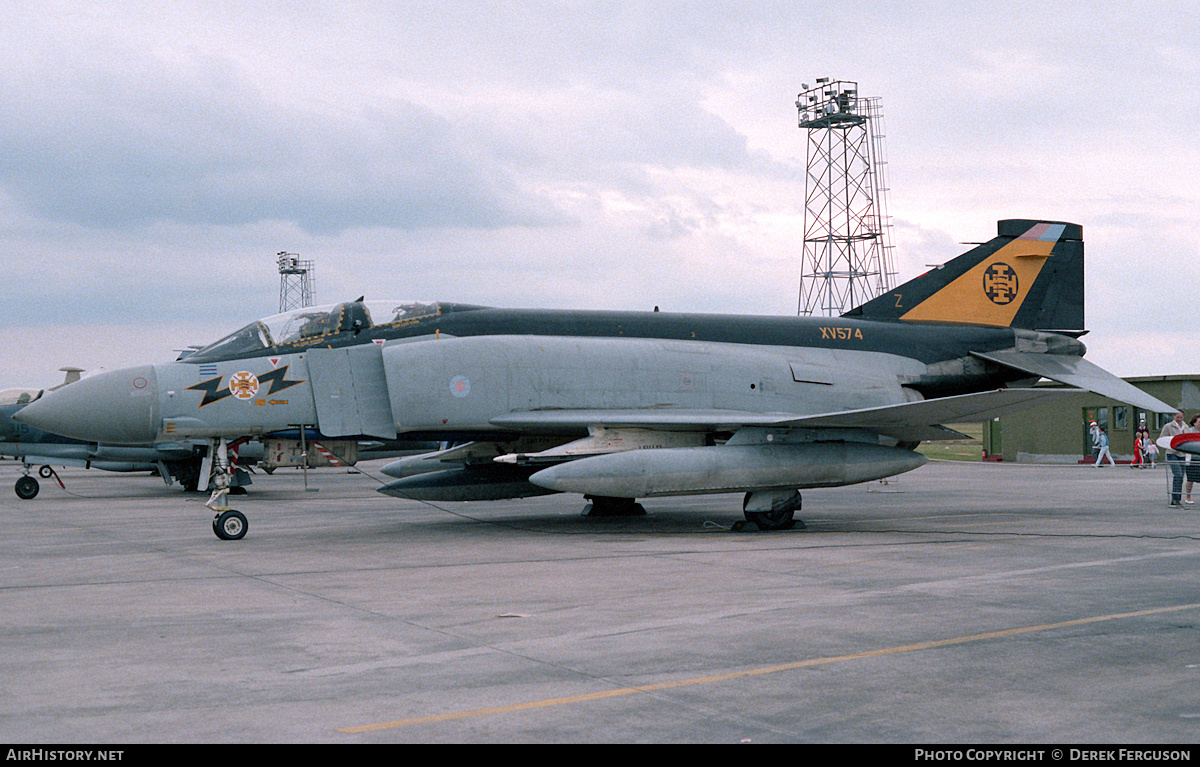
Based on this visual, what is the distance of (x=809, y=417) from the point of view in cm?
1240

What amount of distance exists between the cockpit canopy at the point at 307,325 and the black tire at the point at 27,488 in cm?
1088

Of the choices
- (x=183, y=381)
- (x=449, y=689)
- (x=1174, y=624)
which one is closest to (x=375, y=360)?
(x=183, y=381)

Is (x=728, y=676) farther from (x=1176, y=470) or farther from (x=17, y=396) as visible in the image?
(x=17, y=396)

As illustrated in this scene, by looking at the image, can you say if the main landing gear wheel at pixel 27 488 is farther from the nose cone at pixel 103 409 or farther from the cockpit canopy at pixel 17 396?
the nose cone at pixel 103 409

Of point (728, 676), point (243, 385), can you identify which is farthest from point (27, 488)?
point (728, 676)

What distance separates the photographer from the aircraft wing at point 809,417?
12.2 meters

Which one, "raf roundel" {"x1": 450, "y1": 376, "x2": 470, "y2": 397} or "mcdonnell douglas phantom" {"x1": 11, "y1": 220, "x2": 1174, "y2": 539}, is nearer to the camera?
"mcdonnell douglas phantom" {"x1": 11, "y1": 220, "x2": 1174, "y2": 539}

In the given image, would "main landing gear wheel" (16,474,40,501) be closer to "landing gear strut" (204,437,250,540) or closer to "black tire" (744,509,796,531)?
"landing gear strut" (204,437,250,540)

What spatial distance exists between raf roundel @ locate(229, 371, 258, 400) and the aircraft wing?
2.99 m

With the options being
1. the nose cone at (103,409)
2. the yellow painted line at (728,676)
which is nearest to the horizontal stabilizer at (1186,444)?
the yellow painted line at (728,676)

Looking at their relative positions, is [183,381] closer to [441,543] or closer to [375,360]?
[375,360]

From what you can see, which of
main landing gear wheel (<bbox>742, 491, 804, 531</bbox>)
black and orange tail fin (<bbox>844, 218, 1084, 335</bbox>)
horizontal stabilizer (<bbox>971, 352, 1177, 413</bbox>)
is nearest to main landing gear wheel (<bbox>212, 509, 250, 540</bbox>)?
main landing gear wheel (<bbox>742, 491, 804, 531</bbox>)

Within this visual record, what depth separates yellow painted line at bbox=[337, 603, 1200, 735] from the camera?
4312 mm
